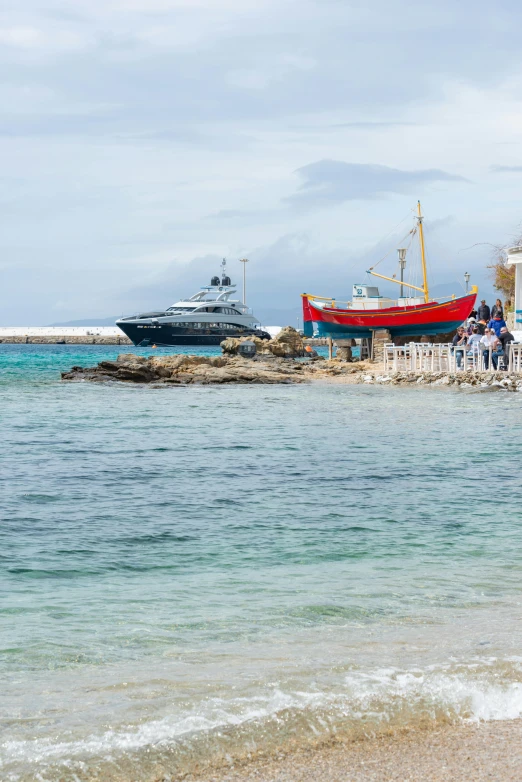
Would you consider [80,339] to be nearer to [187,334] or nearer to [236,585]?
[187,334]

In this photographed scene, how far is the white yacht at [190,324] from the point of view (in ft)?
300

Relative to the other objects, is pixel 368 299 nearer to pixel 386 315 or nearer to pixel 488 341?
pixel 386 315

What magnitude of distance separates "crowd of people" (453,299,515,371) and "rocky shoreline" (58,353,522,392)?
0.98 metres

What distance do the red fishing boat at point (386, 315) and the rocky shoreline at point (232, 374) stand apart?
6.65 meters

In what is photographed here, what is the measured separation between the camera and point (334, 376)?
37.1m

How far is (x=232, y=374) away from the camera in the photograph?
34281 millimetres

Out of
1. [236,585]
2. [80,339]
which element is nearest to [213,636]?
[236,585]

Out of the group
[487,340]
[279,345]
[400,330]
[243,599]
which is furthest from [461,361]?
[279,345]

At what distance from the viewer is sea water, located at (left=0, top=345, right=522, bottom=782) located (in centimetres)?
383

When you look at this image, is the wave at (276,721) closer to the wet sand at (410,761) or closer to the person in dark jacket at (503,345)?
the wet sand at (410,761)

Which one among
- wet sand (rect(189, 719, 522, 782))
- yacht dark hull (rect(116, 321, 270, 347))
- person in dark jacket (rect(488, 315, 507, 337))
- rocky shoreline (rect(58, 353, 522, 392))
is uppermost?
yacht dark hull (rect(116, 321, 270, 347))

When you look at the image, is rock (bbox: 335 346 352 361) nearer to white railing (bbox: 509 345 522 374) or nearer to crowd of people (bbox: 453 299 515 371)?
crowd of people (bbox: 453 299 515 371)

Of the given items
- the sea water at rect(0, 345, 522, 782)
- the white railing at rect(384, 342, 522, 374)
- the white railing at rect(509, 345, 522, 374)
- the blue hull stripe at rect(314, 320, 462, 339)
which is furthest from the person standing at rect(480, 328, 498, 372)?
the blue hull stripe at rect(314, 320, 462, 339)

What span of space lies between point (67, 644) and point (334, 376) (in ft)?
107
